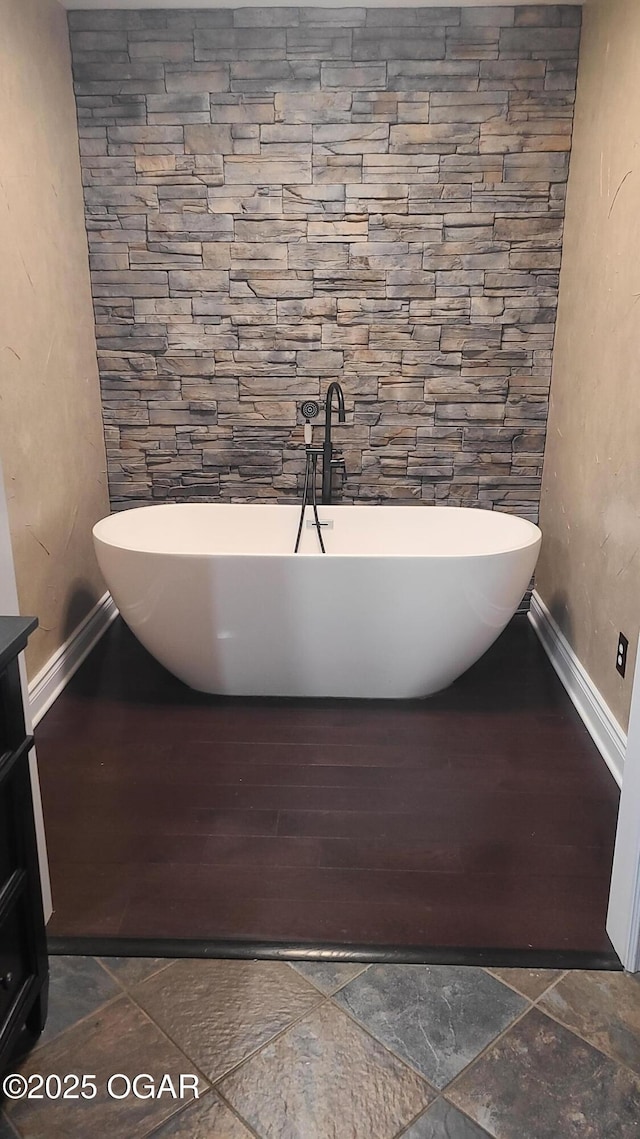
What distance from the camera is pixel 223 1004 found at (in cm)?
169

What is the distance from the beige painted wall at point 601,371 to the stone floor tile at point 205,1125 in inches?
66.1

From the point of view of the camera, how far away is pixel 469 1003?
1.69m

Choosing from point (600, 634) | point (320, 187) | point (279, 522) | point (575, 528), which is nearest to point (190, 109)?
point (320, 187)

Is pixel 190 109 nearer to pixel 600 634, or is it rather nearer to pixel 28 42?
pixel 28 42

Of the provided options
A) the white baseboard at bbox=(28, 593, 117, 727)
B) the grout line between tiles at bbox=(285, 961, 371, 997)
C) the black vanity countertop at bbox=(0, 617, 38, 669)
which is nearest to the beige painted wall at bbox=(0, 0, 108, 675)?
the white baseboard at bbox=(28, 593, 117, 727)

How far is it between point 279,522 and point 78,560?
918 millimetres

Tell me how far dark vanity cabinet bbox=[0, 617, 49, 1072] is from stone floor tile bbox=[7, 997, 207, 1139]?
0.09 m

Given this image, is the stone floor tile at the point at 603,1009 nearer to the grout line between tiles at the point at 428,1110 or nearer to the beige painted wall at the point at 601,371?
the grout line between tiles at the point at 428,1110

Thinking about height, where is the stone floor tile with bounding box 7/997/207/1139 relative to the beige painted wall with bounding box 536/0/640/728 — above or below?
below

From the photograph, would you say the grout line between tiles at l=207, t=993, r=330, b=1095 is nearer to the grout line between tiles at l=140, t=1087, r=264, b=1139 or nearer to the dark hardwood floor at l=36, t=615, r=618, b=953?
the grout line between tiles at l=140, t=1087, r=264, b=1139

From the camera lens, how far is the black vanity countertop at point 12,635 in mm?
1356

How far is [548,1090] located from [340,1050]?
1.32 feet

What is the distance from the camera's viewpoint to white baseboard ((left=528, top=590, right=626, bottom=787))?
102 inches

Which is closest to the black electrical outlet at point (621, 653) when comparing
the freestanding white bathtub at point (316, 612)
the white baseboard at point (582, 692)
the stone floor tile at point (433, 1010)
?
the white baseboard at point (582, 692)
